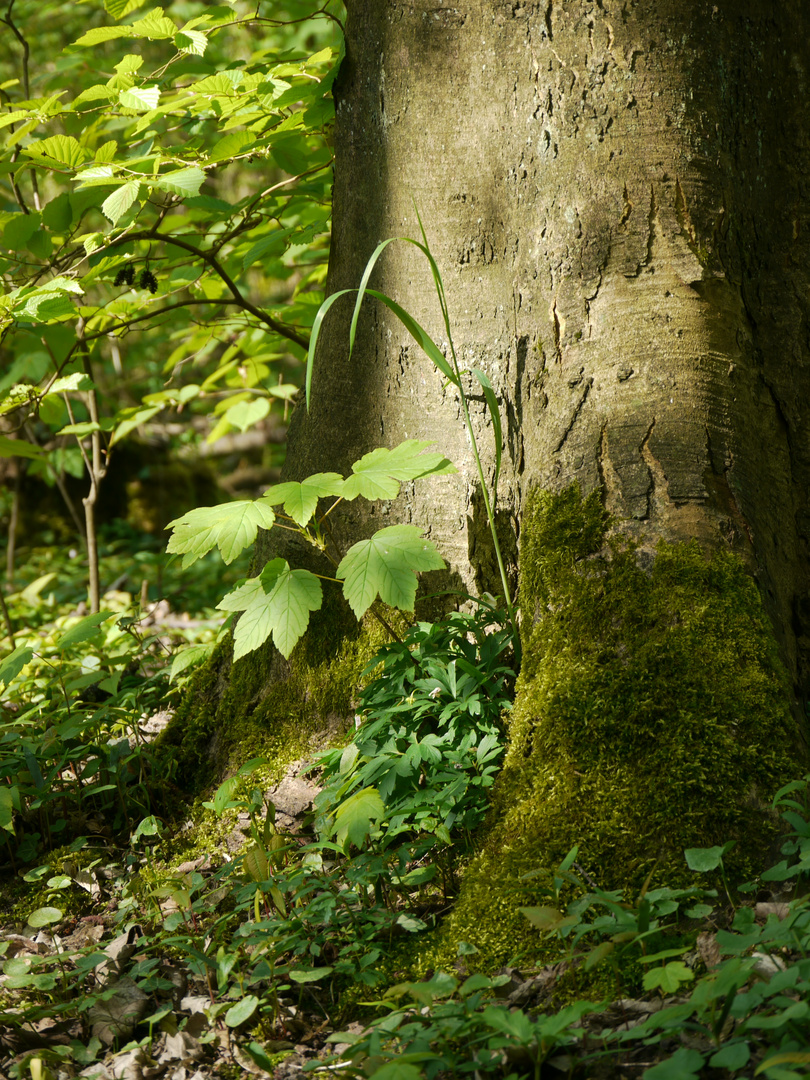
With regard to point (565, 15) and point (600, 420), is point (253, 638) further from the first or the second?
point (565, 15)

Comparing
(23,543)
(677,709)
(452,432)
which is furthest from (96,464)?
(23,543)

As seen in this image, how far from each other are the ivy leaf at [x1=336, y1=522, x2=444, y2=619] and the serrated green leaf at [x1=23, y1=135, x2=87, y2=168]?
161 cm

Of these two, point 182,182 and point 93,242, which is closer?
point 182,182

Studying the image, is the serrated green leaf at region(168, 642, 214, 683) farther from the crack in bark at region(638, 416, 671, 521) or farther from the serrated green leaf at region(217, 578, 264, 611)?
the crack in bark at region(638, 416, 671, 521)

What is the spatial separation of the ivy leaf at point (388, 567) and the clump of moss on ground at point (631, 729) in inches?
13.6

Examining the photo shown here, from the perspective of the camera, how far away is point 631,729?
1754mm

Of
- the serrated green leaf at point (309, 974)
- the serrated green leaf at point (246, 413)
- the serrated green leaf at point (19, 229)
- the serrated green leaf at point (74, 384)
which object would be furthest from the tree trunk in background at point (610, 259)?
the serrated green leaf at point (246, 413)

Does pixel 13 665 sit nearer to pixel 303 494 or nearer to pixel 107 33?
pixel 303 494

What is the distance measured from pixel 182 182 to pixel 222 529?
1096 mm

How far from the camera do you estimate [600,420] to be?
200 cm

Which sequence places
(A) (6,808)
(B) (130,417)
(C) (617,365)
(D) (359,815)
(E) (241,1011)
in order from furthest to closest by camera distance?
(B) (130,417) → (A) (6,808) → (C) (617,365) → (D) (359,815) → (E) (241,1011)

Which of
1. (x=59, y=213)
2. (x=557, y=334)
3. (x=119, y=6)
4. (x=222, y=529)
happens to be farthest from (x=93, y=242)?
(x=557, y=334)

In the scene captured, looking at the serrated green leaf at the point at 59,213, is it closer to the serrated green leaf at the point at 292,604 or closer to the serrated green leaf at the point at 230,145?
the serrated green leaf at the point at 230,145

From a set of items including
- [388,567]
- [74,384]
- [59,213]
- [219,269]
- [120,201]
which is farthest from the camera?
[74,384]
